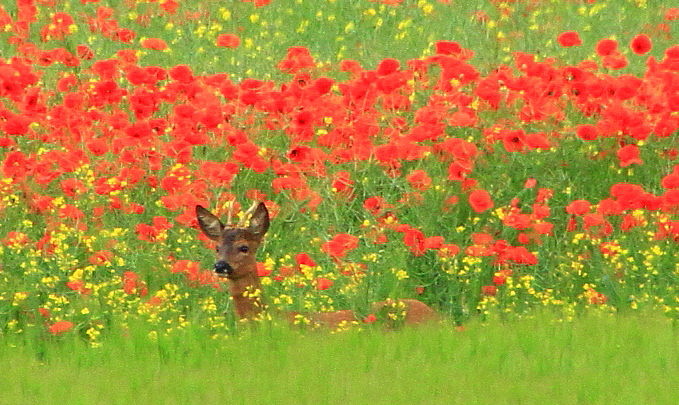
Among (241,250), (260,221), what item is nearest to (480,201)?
(260,221)

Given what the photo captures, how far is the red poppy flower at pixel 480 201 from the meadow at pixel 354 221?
0.01 metres

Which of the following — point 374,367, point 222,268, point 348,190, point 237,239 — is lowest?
point 374,367

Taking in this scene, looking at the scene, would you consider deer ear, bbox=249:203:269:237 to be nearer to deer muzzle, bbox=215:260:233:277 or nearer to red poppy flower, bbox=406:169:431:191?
deer muzzle, bbox=215:260:233:277

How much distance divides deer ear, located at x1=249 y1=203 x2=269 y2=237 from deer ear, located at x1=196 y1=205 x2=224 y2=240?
144 mm

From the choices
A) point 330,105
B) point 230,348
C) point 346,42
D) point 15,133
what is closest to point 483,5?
point 346,42

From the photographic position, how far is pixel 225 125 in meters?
8.61

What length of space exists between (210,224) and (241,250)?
199 mm

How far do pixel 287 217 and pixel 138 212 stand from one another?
803 mm

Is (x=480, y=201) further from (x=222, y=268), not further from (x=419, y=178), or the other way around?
(x=222, y=268)

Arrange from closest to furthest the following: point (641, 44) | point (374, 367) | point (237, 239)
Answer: point (374, 367) → point (237, 239) → point (641, 44)

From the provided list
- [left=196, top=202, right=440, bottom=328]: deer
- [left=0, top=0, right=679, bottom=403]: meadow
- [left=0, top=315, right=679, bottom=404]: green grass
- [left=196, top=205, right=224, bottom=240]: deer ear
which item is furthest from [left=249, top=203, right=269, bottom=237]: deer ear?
[left=0, top=315, right=679, bottom=404]: green grass

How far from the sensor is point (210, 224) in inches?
282

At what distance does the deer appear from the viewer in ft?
23.2

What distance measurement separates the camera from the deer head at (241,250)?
7.07m
